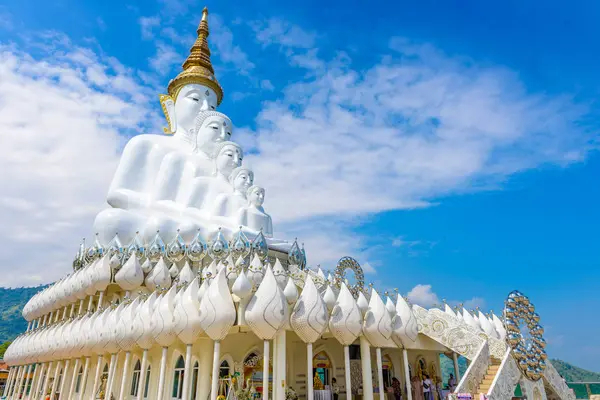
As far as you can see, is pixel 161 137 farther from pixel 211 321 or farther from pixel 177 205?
pixel 211 321

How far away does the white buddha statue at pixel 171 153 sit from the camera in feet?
73.8

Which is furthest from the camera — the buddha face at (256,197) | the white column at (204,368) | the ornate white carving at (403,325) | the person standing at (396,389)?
the buddha face at (256,197)

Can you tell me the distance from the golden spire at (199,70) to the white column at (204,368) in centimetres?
2022

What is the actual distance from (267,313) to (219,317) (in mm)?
1497

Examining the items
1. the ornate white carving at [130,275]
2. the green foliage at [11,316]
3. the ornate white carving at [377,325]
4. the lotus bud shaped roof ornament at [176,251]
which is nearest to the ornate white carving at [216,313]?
the ornate white carving at [377,325]

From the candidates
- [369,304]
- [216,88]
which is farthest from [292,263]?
[216,88]

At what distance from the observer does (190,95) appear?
30.3 metres

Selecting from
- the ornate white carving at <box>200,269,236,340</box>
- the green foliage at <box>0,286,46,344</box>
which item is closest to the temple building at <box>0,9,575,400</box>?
the ornate white carving at <box>200,269,236,340</box>

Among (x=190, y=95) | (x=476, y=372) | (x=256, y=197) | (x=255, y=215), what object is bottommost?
(x=476, y=372)

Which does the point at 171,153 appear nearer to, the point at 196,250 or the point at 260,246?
the point at 196,250

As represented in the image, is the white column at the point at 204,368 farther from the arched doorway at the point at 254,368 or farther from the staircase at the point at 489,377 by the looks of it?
the staircase at the point at 489,377

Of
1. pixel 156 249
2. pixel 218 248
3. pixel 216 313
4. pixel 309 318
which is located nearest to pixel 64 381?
pixel 156 249

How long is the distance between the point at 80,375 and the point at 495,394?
783 inches

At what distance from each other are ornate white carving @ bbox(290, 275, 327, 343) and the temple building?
1.4 inches
